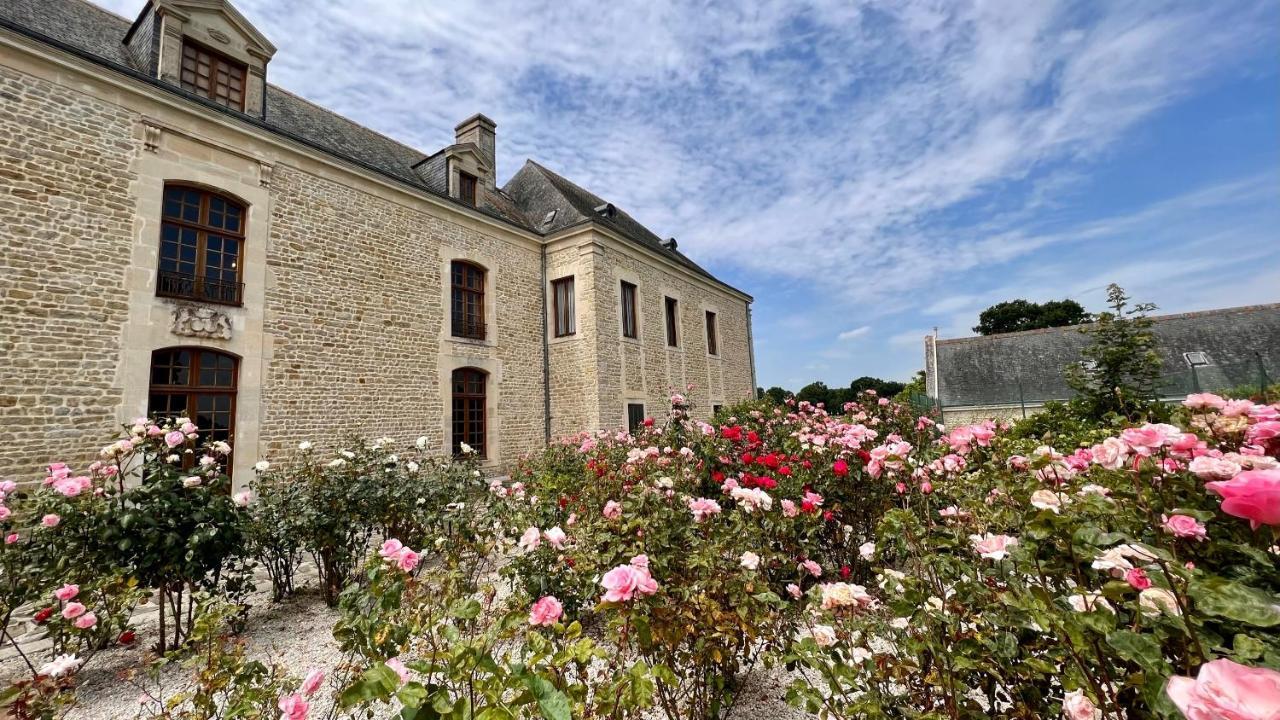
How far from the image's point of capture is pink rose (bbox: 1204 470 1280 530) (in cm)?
90

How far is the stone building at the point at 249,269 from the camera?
576 centimetres

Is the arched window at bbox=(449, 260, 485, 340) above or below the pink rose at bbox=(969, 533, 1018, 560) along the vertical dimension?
above

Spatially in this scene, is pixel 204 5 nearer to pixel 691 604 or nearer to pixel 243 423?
pixel 243 423

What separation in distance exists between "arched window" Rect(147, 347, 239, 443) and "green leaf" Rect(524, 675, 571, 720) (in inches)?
292

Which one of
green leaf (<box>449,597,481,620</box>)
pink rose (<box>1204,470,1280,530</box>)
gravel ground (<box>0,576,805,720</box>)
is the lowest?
gravel ground (<box>0,576,805,720</box>)

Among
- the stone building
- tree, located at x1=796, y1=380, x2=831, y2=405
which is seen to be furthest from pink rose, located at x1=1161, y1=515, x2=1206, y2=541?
tree, located at x1=796, y1=380, x2=831, y2=405

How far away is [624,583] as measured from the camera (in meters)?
1.50

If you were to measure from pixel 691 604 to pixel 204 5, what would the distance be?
10530 millimetres

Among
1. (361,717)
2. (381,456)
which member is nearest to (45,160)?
(381,456)

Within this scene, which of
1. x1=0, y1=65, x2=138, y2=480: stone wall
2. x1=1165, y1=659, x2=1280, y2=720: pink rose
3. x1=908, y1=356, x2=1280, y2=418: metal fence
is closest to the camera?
x1=1165, y1=659, x2=1280, y2=720: pink rose

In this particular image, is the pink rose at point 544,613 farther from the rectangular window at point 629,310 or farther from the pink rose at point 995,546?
the rectangular window at point 629,310

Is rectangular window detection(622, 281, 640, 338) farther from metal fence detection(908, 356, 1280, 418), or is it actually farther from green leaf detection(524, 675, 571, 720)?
green leaf detection(524, 675, 571, 720)

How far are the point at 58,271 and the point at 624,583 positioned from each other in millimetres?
8165

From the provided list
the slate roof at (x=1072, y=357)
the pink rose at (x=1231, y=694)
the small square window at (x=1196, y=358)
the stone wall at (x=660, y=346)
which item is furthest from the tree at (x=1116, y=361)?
the small square window at (x=1196, y=358)
